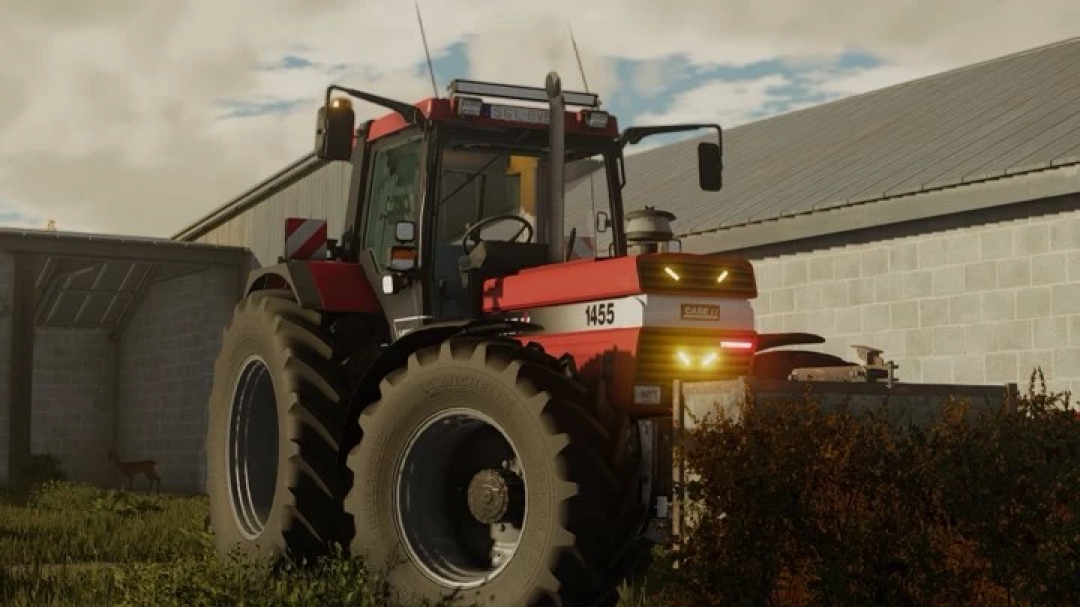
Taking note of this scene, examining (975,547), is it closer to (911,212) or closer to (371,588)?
(371,588)

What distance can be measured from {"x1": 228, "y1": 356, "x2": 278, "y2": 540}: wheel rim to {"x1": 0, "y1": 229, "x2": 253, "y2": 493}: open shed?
13.8 meters

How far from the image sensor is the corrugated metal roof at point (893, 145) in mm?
11773

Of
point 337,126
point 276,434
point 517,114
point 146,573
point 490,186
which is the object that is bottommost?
point 146,573

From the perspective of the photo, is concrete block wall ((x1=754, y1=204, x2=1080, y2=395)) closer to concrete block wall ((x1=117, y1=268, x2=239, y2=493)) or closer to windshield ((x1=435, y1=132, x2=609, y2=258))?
windshield ((x1=435, y1=132, x2=609, y2=258))

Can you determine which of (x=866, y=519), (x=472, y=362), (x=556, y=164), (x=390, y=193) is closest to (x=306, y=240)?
(x=390, y=193)

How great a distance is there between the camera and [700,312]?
6551 mm

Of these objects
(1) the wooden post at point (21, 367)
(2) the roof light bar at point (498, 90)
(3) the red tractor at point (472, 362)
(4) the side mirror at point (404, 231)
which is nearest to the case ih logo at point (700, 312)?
(3) the red tractor at point (472, 362)

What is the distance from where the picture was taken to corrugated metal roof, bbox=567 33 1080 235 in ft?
38.6

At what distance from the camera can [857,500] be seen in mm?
5414

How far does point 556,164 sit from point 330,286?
1609 mm

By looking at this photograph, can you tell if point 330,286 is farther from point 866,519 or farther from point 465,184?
point 866,519

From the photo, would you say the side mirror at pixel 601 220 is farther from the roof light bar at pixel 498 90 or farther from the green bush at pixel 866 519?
the green bush at pixel 866 519

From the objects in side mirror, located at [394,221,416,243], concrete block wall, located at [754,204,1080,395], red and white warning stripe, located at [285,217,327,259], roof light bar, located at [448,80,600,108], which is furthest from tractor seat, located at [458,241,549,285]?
concrete block wall, located at [754,204,1080,395]

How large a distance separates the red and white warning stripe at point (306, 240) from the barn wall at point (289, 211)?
11958 mm
